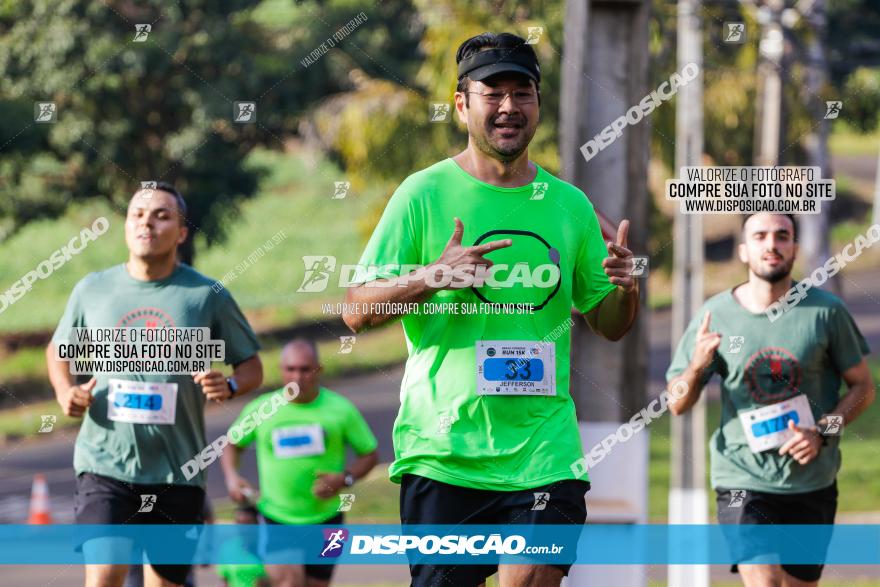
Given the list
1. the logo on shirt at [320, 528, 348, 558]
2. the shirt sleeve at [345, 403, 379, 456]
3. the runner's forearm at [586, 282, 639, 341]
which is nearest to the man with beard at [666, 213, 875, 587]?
the runner's forearm at [586, 282, 639, 341]

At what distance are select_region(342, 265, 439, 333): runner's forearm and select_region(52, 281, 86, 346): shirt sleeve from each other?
2293mm

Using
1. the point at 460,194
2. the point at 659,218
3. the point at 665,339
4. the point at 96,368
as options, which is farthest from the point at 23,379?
the point at 460,194

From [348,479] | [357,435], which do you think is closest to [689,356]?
[348,479]

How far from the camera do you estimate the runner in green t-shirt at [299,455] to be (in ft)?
30.3

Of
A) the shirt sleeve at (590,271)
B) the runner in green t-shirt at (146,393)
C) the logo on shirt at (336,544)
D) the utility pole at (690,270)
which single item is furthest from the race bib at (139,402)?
the utility pole at (690,270)

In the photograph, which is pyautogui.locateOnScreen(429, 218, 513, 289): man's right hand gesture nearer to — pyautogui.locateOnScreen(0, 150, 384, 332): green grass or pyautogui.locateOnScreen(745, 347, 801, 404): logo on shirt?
pyautogui.locateOnScreen(745, 347, 801, 404): logo on shirt

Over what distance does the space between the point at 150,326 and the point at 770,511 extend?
111 inches

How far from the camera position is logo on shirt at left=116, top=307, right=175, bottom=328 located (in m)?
7.10

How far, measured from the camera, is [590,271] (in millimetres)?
5492

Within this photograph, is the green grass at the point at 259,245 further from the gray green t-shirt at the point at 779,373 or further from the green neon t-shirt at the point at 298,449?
the gray green t-shirt at the point at 779,373

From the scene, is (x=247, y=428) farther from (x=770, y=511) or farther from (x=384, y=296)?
(x=384, y=296)

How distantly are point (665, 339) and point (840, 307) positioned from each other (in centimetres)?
2364

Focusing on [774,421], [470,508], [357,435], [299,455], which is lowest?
[299,455]

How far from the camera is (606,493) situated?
749 centimetres
